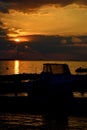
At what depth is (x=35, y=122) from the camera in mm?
28047

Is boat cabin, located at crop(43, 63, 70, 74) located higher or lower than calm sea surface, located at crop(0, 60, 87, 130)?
higher

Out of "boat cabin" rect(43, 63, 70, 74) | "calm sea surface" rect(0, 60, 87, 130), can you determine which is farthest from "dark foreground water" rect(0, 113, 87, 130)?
"boat cabin" rect(43, 63, 70, 74)

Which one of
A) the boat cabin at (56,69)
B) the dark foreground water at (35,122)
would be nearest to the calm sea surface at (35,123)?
the dark foreground water at (35,122)

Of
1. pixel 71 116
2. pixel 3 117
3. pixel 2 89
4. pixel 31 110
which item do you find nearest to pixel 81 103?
pixel 71 116

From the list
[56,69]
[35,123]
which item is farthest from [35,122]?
[56,69]

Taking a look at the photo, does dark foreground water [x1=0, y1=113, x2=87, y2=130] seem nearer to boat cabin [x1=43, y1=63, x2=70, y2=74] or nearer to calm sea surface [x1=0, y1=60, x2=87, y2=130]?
calm sea surface [x1=0, y1=60, x2=87, y2=130]

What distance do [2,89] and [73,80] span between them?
47.0 ft

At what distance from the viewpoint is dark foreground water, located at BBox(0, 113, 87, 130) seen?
85.7 ft

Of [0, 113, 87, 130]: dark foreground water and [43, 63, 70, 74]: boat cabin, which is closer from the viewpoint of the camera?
[0, 113, 87, 130]: dark foreground water

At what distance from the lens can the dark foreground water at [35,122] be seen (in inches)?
1028

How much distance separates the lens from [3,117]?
29750 millimetres

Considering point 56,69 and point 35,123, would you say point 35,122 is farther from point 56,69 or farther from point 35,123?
point 56,69

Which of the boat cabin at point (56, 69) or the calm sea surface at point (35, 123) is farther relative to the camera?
the boat cabin at point (56, 69)

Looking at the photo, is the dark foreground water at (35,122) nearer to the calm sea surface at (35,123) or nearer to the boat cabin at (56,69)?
the calm sea surface at (35,123)
